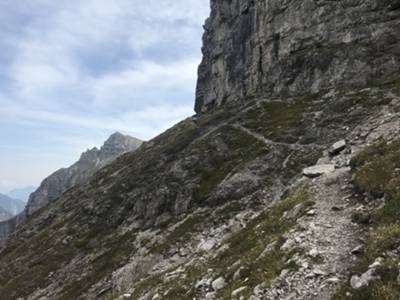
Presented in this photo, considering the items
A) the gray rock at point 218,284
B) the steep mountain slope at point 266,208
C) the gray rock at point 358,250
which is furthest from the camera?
the gray rock at point 218,284

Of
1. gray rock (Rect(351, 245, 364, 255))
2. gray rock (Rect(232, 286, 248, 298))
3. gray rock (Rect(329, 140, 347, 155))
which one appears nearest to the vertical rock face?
gray rock (Rect(329, 140, 347, 155))

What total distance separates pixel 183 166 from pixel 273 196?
82.0 feet

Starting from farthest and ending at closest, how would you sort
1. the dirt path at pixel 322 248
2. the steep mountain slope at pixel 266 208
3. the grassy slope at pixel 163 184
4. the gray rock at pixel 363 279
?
1. the grassy slope at pixel 163 184
2. the steep mountain slope at pixel 266 208
3. the dirt path at pixel 322 248
4. the gray rock at pixel 363 279

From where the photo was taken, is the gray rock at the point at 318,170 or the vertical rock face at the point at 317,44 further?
the vertical rock face at the point at 317,44

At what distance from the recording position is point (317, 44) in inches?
3802

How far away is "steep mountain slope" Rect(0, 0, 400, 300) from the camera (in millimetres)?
18312

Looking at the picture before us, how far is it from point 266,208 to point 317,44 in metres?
69.1

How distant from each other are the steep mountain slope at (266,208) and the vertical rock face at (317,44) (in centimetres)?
48

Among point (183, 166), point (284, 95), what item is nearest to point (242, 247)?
point (183, 166)

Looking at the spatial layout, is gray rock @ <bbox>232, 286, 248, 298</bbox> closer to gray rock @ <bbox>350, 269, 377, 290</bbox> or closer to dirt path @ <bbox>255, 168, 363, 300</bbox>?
dirt path @ <bbox>255, 168, 363, 300</bbox>

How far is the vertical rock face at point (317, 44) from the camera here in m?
78.3

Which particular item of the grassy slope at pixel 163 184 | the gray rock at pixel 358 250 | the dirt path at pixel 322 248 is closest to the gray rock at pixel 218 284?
the dirt path at pixel 322 248

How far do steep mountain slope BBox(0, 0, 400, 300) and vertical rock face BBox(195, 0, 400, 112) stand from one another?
18.7 inches

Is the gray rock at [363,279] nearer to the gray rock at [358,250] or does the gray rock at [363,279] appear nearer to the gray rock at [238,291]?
the gray rock at [358,250]
